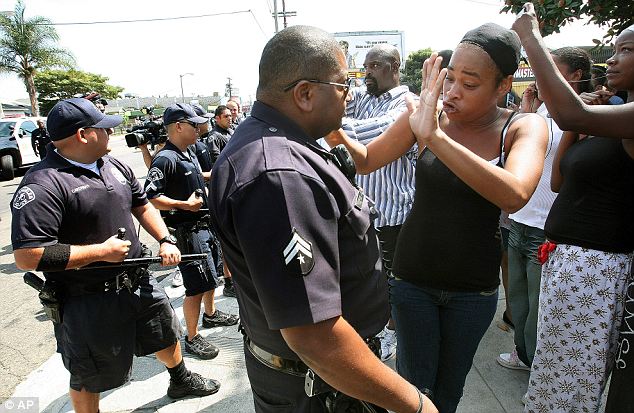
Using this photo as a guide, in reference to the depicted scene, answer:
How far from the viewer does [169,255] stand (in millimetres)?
2633

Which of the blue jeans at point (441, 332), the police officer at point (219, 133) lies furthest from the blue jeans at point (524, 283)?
the police officer at point (219, 133)

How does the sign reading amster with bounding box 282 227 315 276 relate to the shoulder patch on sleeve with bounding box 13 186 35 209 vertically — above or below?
above

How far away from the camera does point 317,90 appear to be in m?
1.16

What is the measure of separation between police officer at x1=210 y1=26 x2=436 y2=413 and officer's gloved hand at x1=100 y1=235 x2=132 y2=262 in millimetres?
1161

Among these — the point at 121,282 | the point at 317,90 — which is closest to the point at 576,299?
the point at 317,90

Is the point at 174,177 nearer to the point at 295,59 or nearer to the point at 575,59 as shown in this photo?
the point at 295,59

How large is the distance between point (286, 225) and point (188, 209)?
8.91ft

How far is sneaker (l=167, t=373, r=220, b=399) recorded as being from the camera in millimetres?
2789

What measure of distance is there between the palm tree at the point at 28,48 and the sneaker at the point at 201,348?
33.9m

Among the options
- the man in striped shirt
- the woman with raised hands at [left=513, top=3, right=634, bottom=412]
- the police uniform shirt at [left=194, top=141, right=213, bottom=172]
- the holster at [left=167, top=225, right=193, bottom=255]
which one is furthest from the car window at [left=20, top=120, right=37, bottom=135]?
the woman with raised hands at [left=513, top=3, right=634, bottom=412]

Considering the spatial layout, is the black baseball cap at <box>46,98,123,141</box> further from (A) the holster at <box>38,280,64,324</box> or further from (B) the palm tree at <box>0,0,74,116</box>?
(B) the palm tree at <box>0,0,74,116</box>

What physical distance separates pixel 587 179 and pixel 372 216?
1208 millimetres

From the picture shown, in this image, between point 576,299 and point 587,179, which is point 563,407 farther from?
point 587,179

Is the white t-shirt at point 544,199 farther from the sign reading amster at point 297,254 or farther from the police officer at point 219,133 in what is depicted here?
the police officer at point 219,133
